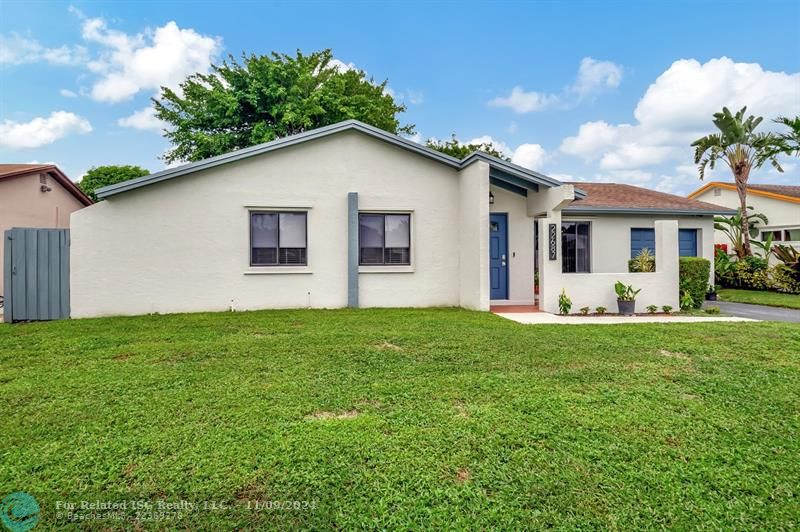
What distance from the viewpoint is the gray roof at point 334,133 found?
9.37 m

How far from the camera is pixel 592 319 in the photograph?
9180 mm

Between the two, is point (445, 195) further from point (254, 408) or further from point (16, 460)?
point (16, 460)

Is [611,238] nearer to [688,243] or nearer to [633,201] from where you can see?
[633,201]

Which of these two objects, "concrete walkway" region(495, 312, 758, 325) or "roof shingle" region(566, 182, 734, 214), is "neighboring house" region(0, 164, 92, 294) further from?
"roof shingle" region(566, 182, 734, 214)

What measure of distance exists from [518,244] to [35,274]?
11.6 metres

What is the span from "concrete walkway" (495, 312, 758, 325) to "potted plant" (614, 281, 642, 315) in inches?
14.3

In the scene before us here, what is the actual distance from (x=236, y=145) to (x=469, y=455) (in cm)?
2147

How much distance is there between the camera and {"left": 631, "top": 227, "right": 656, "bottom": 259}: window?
13.6 meters

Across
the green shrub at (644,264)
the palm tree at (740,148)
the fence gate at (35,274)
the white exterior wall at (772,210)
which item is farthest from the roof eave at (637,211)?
the fence gate at (35,274)

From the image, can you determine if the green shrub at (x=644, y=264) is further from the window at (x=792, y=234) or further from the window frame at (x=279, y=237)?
the window at (x=792, y=234)

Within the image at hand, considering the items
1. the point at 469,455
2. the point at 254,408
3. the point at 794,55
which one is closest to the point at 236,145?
Result: the point at 254,408

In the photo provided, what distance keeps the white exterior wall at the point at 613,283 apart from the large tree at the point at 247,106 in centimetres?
1476

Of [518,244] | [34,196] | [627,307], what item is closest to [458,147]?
[518,244]

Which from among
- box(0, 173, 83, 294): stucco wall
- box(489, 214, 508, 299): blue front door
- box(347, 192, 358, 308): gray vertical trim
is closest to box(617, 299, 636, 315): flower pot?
box(489, 214, 508, 299): blue front door
